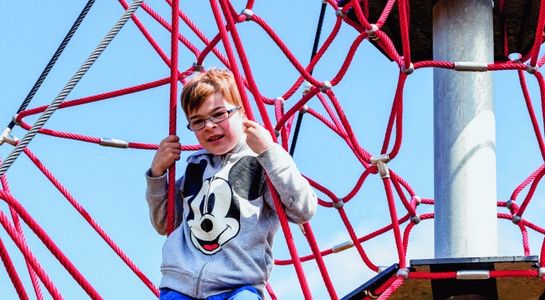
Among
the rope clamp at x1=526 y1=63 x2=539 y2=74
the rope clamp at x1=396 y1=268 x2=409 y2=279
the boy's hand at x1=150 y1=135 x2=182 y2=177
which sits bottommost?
the rope clamp at x1=396 y1=268 x2=409 y2=279

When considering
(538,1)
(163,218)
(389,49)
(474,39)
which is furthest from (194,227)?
(538,1)

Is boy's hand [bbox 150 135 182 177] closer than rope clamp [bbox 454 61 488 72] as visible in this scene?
Yes

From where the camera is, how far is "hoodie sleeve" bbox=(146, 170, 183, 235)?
3250 mm

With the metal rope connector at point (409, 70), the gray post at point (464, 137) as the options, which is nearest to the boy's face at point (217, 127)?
the metal rope connector at point (409, 70)

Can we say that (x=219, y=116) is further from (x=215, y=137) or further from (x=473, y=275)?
(x=473, y=275)

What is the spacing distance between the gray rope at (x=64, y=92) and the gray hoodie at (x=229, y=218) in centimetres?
37

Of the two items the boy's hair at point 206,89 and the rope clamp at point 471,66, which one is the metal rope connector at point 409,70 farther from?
the boy's hair at point 206,89

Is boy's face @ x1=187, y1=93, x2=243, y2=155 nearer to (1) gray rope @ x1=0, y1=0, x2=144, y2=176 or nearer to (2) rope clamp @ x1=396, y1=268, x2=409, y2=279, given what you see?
(1) gray rope @ x1=0, y1=0, x2=144, y2=176

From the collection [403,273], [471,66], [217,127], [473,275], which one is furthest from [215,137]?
[471,66]

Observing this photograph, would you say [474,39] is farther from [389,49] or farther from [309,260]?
[309,260]

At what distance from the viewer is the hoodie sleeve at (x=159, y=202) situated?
325 cm

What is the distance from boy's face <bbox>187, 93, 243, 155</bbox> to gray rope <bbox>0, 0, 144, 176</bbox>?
0.28 meters

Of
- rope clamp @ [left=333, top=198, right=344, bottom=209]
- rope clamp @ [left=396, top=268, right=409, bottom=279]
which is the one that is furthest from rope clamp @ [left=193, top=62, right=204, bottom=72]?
rope clamp @ [left=396, top=268, right=409, bottom=279]

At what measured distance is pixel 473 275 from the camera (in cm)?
379
